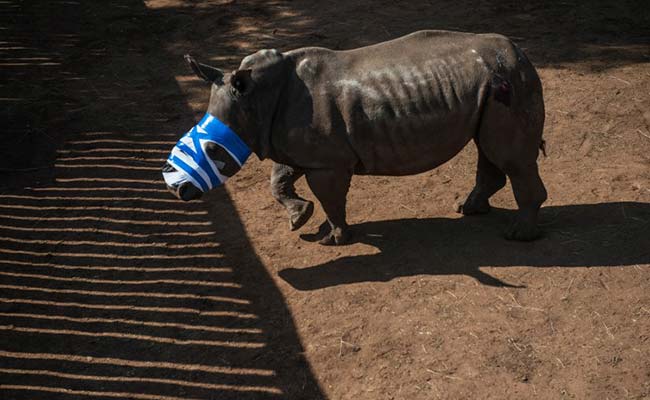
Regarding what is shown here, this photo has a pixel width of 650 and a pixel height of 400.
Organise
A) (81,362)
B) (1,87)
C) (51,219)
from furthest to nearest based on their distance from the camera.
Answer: (1,87) < (51,219) < (81,362)

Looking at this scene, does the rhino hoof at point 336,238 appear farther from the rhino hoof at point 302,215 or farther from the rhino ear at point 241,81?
the rhino ear at point 241,81

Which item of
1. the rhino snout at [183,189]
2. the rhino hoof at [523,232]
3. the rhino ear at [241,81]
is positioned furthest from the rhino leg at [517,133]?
the rhino snout at [183,189]

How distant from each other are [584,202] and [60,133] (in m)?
5.53

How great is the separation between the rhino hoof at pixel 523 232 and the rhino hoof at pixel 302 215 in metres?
1.64

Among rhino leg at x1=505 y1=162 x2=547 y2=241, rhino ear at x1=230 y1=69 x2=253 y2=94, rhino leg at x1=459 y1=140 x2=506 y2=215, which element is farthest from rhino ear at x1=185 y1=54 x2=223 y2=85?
rhino leg at x1=505 y1=162 x2=547 y2=241

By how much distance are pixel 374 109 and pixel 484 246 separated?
1481 mm

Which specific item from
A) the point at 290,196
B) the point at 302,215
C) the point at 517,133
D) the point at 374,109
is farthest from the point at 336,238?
the point at 517,133

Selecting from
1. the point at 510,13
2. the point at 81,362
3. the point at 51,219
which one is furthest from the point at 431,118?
the point at 510,13

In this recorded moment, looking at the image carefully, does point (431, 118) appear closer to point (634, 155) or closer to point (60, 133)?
point (634, 155)

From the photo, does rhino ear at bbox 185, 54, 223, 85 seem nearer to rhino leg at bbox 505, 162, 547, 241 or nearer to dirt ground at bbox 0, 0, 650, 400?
dirt ground at bbox 0, 0, 650, 400

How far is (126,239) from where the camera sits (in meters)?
6.45

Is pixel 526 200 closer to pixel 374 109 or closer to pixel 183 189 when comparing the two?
pixel 374 109

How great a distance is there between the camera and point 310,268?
19.6 feet

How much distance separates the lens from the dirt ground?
16.2 feet
